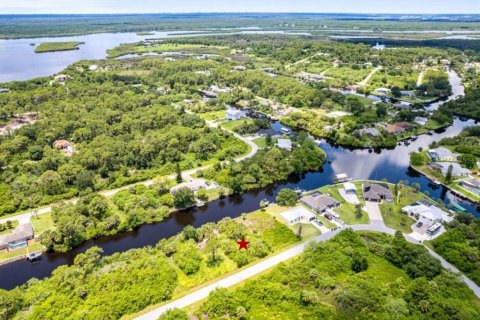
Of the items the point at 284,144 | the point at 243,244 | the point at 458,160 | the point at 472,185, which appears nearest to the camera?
the point at 243,244

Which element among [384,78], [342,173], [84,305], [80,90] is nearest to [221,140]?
[342,173]

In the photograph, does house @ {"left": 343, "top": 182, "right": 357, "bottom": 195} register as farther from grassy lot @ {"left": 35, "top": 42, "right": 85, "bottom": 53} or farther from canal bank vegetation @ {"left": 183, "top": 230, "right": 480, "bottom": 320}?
grassy lot @ {"left": 35, "top": 42, "right": 85, "bottom": 53}

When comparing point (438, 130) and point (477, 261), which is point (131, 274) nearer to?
point (477, 261)

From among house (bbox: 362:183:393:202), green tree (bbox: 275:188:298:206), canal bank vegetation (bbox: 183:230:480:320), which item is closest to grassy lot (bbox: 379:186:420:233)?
house (bbox: 362:183:393:202)

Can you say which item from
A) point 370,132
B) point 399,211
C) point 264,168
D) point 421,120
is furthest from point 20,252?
point 421,120

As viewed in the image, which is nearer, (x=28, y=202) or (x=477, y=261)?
(x=477, y=261)

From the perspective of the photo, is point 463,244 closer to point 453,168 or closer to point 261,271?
point 261,271

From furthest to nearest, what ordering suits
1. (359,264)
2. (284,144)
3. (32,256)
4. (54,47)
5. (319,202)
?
1. (54,47)
2. (284,144)
3. (319,202)
4. (32,256)
5. (359,264)
